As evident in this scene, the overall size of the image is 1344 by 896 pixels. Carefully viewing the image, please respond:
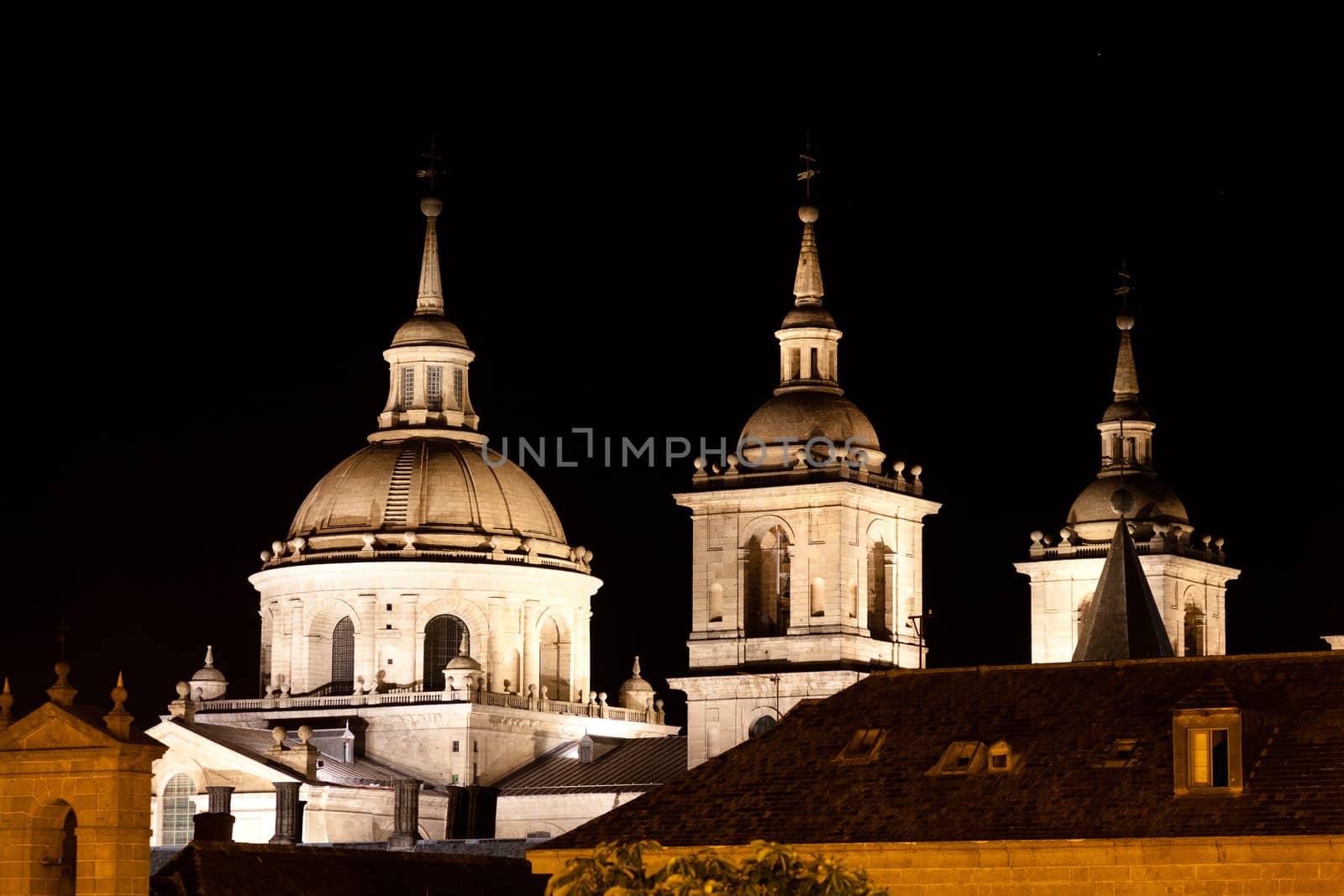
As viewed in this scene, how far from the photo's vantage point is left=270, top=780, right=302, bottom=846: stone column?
114m

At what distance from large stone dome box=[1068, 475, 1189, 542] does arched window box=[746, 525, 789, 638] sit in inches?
486

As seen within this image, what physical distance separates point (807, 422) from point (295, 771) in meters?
23.1

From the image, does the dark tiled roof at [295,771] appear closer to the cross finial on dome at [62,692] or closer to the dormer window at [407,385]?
the dormer window at [407,385]

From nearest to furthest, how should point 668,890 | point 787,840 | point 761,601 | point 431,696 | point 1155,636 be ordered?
1. point 668,890
2. point 787,840
3. point 1155,636
4. point 761,601
5. point 431,696

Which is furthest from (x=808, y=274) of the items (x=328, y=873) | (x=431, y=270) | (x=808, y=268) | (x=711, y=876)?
(x=711, y=876)

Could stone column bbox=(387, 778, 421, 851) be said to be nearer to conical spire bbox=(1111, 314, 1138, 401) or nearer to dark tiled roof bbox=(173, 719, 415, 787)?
dark tiled roof bbox=(173, 719, 415, 787)

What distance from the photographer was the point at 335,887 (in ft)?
240

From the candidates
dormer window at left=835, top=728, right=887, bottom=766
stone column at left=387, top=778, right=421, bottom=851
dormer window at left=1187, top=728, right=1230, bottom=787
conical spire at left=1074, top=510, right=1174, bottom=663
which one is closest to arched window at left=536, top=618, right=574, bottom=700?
stone column at left=387, top=778, right=421, bottom=851

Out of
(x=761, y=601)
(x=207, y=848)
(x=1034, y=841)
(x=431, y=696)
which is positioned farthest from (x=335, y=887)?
(x=431, y=696)

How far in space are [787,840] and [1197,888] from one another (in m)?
7.55

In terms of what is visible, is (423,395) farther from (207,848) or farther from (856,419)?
(207,848)

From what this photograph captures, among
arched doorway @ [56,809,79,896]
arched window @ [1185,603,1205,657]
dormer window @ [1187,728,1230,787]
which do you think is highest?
arched window @ [1185,603,1205,657]

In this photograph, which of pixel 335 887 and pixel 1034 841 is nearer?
pixel 1034 841

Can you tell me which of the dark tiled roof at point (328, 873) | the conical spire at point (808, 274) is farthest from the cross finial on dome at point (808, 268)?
the dark tiled roof at point (328, 873)
